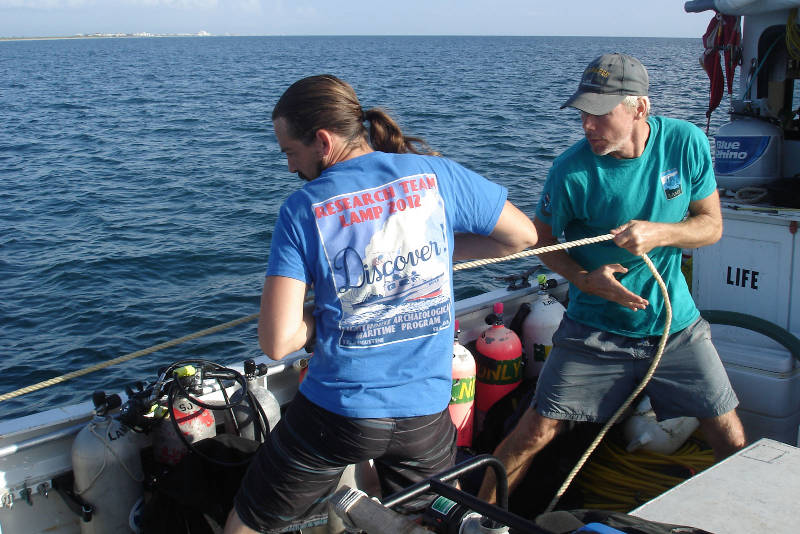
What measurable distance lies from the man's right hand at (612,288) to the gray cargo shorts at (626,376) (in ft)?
0.67

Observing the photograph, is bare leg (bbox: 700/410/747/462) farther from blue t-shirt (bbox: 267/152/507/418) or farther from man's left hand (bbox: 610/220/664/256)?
blue t-shirt (bbox: 267/152/507/418)

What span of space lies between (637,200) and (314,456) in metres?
1.62

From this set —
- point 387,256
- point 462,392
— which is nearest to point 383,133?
point 387,256

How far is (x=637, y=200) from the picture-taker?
2.94m

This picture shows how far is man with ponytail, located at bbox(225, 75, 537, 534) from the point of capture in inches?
79.2

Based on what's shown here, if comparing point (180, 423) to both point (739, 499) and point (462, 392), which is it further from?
point (739, 499)

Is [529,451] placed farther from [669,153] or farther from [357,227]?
[357,227]

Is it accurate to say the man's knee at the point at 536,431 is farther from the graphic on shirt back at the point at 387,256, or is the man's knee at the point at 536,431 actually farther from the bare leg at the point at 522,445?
the graphic on shirt back at the point at 387,256

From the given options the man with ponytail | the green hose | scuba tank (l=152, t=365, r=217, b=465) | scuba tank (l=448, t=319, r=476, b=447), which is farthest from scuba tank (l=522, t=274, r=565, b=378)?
the man with ponytail

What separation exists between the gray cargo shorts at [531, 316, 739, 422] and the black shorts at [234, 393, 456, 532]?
3.13 feet

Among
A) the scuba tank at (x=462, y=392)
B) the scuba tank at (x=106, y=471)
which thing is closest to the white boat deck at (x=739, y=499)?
the scuba tank at (x=462, y=392)

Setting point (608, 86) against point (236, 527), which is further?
point (608, 86)

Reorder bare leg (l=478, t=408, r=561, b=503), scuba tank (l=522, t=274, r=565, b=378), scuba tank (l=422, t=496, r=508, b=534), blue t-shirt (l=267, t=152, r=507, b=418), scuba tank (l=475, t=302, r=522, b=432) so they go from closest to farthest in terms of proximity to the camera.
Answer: scuba tank (l=422, t=496, r=508, b=534) < blue t-shirt (l=267, t=152, r=507, b=418) < bare leg (l=478, t=408, r=561, b=503) < scuba tank (l=475, t=302, r=522, b=432) < scuba tank (l=522, t=274, r=565, b=378)

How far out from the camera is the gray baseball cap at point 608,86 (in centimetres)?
280
